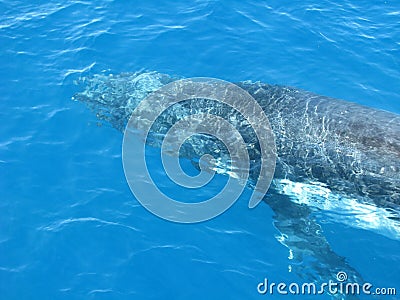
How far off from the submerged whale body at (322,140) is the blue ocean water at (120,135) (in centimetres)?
143

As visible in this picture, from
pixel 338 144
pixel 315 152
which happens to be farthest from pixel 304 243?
pixel 338 144

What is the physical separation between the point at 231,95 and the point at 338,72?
579cm

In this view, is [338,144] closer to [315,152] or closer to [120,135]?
[315,152]

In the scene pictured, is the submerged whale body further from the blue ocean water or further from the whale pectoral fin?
the blue ocean water

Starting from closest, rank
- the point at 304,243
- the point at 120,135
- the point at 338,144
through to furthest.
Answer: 1. the point at 338,144
2. the point at 304,243
3. the point at 120,135

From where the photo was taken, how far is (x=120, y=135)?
16797 millimetres

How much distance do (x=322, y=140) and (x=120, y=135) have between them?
668 centimetres

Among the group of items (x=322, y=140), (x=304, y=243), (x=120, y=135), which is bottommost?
(x=304, y=243)

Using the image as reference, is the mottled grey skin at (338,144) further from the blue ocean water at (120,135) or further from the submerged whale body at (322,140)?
the blue ocean water at (120,135)

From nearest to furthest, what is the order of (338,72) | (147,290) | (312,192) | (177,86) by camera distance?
(147,290), (312,192), (177,86), (338,72)

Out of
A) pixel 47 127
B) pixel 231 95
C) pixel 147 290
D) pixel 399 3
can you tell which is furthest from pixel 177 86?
pixel 399 3

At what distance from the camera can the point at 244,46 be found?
20.5m

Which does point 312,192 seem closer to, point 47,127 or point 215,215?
point 215,215

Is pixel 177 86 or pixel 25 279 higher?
pixel 177 86
